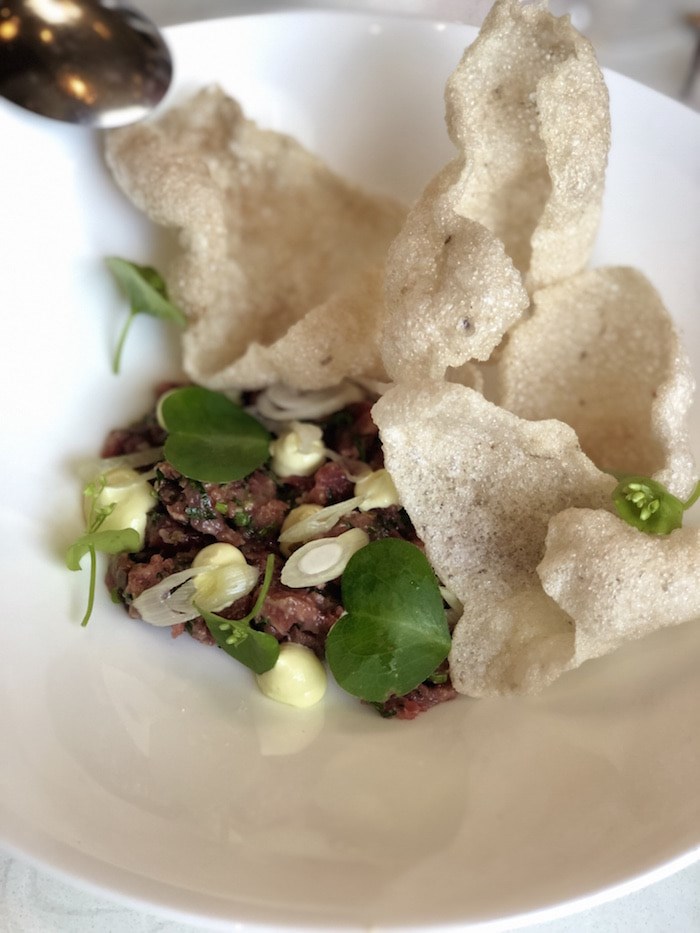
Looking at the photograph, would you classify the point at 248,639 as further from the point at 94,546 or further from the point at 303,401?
the point at 303,401

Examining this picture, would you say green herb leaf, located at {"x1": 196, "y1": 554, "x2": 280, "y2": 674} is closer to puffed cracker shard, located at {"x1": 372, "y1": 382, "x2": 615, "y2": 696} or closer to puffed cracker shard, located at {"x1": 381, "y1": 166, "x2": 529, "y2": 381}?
puffed cracker shard, located at {"x1": 372, "y1": 382, "x2": 615, "y2": 696}

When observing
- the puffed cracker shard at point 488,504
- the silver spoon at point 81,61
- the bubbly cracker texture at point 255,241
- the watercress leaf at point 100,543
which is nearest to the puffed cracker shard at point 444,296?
the puffed cracker shard at point 488,504

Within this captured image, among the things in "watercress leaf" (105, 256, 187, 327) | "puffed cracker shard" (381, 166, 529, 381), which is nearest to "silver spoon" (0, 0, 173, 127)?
"watercress leaf" (105, 256, 187, 327)

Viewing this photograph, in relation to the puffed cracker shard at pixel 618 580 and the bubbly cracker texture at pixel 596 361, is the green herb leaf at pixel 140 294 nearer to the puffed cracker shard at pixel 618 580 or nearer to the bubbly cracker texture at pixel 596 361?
the bubbly cracker texture at pixel 596 361

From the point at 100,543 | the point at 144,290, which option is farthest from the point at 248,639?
the point at 144,290

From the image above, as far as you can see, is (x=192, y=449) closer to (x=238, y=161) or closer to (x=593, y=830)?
(x=238, y=161)
